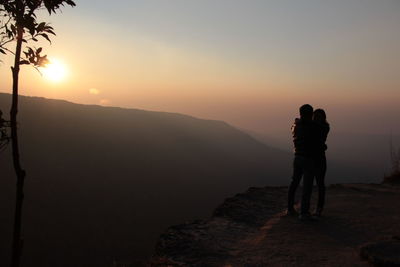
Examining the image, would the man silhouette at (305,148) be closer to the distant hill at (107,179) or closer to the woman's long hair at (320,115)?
the woman's long hair at (320,115)

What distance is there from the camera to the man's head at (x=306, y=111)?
23.6 feet

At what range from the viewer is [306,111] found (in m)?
7.23

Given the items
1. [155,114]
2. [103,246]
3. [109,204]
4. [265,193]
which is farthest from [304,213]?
[155,114]

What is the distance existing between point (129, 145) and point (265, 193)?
69929 millimetres

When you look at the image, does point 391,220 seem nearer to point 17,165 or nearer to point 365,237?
point 365,237

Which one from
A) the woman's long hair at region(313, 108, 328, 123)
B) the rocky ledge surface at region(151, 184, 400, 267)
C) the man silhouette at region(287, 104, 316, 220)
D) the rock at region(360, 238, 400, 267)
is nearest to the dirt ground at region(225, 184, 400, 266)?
the rocky ledge surface at region(151, 184, 400, 267)

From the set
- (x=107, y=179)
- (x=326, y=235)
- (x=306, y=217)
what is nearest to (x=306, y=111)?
(x=306, y=217)

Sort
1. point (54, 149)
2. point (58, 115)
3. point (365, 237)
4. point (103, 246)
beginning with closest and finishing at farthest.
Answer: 1. point (365, 237)
2. point (103, 246)
3. point (54, 149)
4. point (58, 115)

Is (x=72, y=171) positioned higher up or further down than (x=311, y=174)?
further down

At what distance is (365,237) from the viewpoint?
6.66 meters

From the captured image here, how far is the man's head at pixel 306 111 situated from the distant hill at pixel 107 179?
108 ft

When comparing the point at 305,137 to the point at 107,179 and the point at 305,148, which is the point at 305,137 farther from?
the point at 107,179

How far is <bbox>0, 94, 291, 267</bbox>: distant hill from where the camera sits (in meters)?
41.6

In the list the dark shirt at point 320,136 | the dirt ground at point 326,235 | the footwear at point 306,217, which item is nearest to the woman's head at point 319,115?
the dark shirt at point 320,136
